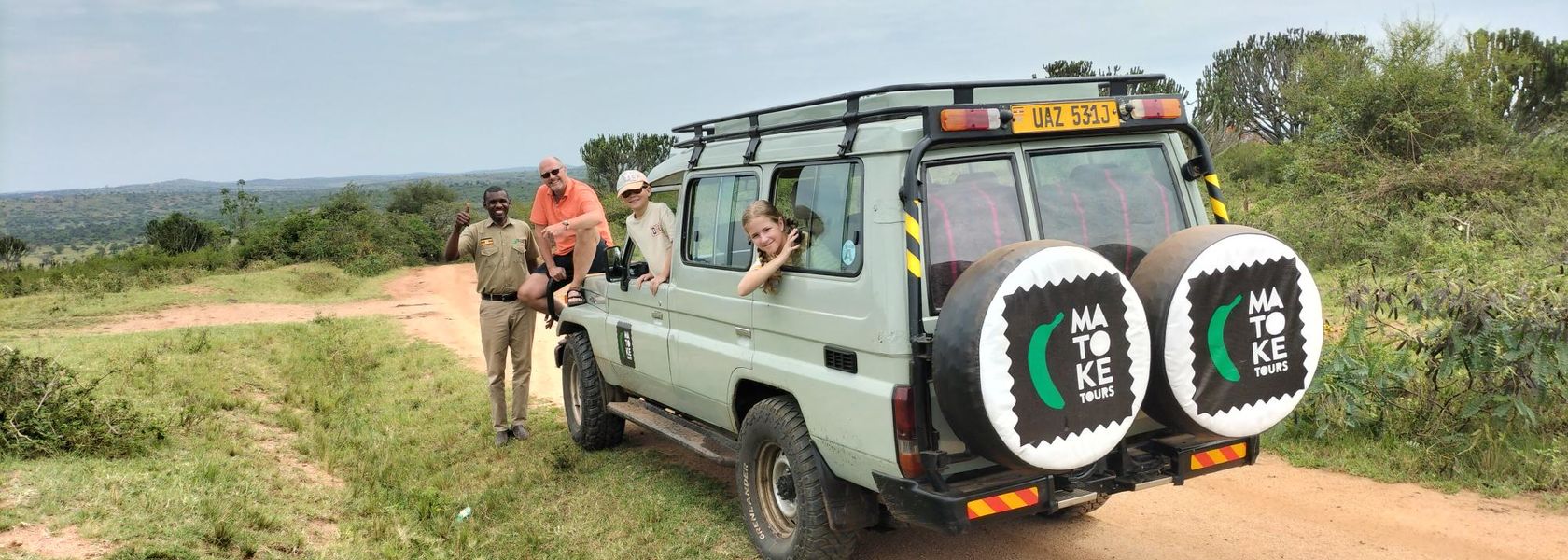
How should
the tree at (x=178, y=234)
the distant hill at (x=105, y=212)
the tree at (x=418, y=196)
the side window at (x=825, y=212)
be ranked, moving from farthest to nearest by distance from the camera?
the distant hill at (x=105, y=212) → the tree at (x=418, y=196) → the tree at (x=178, y=234) → the side window at (x=825, y=212)

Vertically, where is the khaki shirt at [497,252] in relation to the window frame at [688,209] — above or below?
below

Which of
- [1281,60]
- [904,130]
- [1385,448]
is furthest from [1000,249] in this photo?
[1281,60]

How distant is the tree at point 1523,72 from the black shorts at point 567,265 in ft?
69.0

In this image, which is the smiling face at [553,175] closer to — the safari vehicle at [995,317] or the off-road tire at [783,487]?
the safari vehicle at [995,317]

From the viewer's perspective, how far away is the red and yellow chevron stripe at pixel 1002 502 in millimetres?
3869

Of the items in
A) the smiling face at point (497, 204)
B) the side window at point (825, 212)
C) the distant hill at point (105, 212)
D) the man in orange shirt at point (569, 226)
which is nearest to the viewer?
the side window at point (825, 212)

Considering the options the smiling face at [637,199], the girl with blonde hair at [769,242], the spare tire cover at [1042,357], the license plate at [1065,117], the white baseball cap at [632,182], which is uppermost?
the license plate at [1065,117]

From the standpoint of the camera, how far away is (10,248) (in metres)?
40.2

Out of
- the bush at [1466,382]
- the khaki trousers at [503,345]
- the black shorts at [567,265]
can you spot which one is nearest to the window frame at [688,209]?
the black shorts at [567,265]

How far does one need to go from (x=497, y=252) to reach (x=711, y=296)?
8.89 feet

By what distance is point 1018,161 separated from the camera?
168 inches

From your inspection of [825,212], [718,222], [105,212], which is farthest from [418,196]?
[105,212]

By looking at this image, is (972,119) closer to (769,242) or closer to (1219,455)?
(769,242)

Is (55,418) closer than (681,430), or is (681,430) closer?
(681,430)
